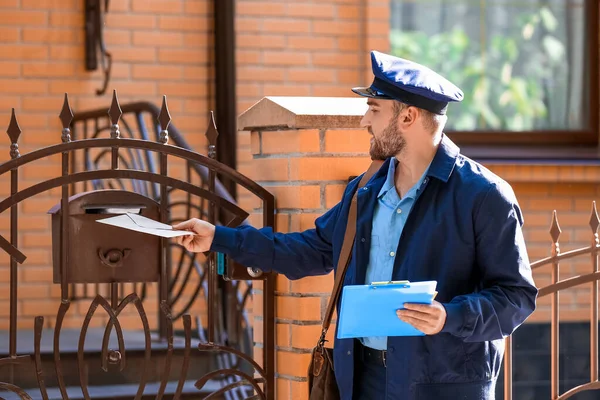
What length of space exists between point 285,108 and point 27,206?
278 centimetres

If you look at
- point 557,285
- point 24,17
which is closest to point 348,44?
point 24,17

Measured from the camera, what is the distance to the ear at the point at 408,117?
2.80 m

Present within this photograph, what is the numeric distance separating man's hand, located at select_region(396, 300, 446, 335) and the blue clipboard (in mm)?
14

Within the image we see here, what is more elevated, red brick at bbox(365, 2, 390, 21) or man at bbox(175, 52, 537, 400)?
red brick at bbox(365, 2, 390, 21)

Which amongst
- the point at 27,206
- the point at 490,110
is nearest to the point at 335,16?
the point at 490,110

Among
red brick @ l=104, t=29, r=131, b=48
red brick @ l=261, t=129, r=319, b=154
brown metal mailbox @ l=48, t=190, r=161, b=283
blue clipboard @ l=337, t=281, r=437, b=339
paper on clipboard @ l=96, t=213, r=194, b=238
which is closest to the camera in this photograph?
blue clipboard @ l=337, t=281, r=437, b=339

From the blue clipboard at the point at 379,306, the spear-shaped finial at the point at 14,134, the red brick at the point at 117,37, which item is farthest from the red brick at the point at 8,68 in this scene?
the blue clipboard at the point at 379,306

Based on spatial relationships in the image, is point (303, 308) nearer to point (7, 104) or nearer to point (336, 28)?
point (7, 104)

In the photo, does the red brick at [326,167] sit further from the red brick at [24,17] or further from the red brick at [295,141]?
the red brick at [24,17]

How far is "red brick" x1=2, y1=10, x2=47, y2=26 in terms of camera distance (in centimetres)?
582

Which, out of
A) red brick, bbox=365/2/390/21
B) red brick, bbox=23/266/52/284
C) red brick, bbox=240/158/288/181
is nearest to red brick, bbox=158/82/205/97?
red brick, bbox=365/2/390/21

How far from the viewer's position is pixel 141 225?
9.93ft

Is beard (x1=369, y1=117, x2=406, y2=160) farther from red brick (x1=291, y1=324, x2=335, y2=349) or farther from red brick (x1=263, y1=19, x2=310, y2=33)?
red brick (x1=263, y1=19, x2=310, y2=33)

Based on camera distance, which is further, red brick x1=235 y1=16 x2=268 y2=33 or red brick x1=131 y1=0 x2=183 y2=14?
red brick x1=235 y1=16 x2=268 y2=33
